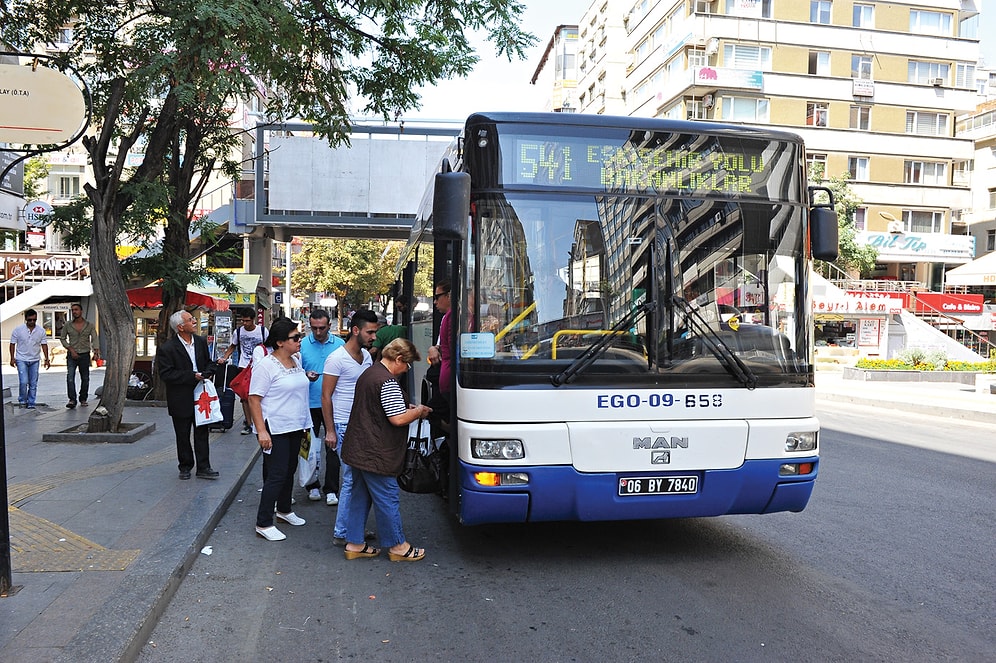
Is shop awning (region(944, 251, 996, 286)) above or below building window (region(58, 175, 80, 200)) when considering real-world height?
below

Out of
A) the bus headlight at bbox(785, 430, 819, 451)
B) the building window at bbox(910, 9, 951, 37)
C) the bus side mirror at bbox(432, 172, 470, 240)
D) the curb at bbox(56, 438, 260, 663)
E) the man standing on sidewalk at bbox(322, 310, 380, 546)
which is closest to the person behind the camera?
the curb at bbox(56, 438, 260, 663)

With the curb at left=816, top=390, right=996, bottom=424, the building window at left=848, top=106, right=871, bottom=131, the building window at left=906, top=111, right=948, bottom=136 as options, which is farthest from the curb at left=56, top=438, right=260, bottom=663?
the building window at left=906, top=111, right=948, bottom=136

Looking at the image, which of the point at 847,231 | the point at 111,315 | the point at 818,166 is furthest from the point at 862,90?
the point at 111,315

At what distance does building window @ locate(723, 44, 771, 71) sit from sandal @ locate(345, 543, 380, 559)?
43.9 meters

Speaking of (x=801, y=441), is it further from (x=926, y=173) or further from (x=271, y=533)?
(x=926, y=173)

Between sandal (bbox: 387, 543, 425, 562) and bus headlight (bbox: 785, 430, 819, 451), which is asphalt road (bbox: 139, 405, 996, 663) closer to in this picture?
sandal (bbox: 387, 543, 425, 562)

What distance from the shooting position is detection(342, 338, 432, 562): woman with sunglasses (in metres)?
5.59

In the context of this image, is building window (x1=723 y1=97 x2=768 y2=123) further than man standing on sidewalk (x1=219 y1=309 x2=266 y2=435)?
Yes

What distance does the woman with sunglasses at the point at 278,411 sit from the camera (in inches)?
246

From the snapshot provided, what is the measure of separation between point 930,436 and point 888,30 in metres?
41.3

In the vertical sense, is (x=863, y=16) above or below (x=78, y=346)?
above

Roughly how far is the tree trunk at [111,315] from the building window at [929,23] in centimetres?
4912

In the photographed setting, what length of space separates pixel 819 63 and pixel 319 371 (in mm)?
46121

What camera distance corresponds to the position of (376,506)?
5.82 meters
